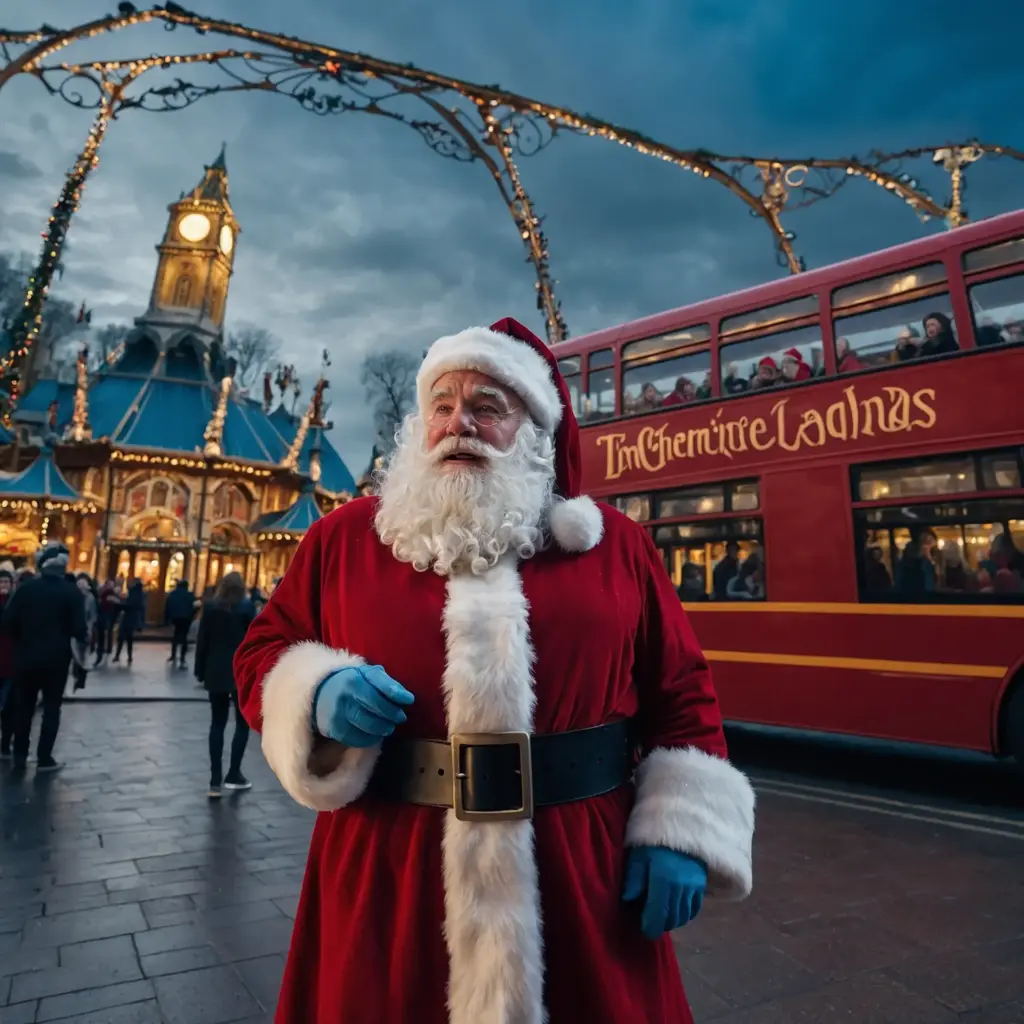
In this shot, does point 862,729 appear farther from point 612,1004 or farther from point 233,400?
point 233,400

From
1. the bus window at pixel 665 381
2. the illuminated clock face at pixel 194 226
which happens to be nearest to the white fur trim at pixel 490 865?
the bus window at pixel 665 381

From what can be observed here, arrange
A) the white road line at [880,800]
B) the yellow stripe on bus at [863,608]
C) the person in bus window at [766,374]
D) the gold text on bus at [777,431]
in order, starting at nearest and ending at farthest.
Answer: the white road line at [880,800] → the yellow stripe on bus at [863,608] → the gold text on bus at [777,431] → the person in bus window at [766,374]

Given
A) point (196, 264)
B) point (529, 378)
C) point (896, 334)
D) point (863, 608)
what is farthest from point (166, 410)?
point (529, 378)

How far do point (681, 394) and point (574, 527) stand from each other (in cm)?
672

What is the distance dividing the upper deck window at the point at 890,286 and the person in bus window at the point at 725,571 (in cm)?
267

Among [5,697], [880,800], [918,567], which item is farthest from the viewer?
[5,697]

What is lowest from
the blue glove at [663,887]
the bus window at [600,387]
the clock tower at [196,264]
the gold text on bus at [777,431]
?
the blue glove at [663,887]

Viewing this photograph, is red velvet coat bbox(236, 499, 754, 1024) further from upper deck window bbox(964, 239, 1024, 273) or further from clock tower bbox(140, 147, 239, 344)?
clock tower bbox(140, 147, 239, 344)

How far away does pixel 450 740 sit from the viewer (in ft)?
4.83

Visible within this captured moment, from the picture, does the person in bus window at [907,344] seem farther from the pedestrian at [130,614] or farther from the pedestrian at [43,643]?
the pedestrian at [130,614]

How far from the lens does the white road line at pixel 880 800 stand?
5.34m

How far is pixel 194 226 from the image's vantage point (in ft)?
109

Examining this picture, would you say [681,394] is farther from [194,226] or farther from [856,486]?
[194,226]

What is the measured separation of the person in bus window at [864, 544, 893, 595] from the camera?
20.9 feet
